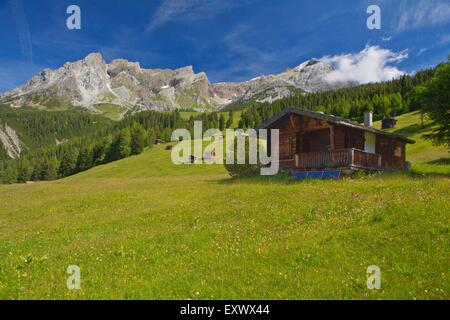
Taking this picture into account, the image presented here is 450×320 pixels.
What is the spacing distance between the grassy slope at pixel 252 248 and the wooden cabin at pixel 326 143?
40.0 feet

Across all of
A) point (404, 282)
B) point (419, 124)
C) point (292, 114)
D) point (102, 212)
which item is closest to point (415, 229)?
point (404, 282)

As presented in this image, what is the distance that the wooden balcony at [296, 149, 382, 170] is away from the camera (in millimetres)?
32375

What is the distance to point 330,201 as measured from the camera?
1856cm

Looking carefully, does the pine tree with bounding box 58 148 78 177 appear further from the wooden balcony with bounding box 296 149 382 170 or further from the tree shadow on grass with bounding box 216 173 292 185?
the wooden balcony with bounding box 296 149 382 170

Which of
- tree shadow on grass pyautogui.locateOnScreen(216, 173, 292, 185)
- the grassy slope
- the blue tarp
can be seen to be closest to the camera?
the grassy slope

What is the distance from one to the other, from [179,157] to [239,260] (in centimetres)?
9844

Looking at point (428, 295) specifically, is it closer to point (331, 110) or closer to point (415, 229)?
point (415, 229)

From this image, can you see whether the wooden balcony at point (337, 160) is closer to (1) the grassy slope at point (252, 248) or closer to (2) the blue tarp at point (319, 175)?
(2) the blue tarp at point (319, 175)

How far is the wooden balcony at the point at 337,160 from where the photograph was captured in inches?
1275

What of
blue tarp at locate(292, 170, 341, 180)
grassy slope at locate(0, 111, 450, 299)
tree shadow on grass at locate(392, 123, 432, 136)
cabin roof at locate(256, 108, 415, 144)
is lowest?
grassy slope at locate(0, 111, 450, 299)

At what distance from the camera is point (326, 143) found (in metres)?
38.4

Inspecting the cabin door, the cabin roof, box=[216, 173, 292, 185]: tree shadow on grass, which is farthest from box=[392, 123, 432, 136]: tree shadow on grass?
box=[216, 173, 292, 185]: tree shadow on grass

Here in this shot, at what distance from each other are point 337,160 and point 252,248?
22772 millimetres
